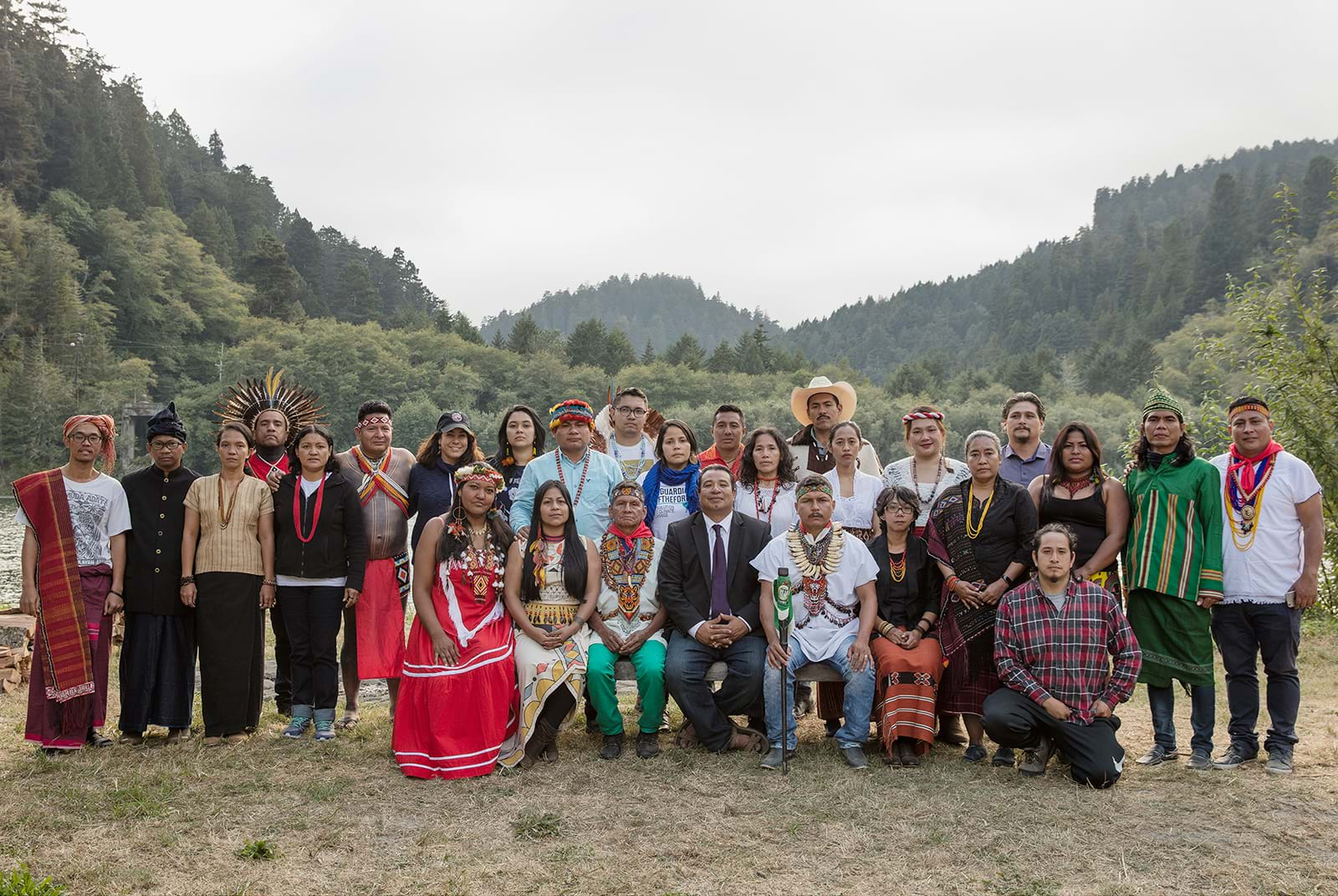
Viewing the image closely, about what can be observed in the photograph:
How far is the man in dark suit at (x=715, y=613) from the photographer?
5914 millimetres

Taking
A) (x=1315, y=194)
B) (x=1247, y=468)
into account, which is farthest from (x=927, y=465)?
(x=1315, y=194)

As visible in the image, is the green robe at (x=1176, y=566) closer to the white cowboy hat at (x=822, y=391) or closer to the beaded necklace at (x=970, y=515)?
the beaded necklace at (x=970, y=515)

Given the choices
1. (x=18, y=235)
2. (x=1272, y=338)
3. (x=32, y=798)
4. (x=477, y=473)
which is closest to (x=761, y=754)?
(x=477, y=473)

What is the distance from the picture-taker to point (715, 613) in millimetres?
6113

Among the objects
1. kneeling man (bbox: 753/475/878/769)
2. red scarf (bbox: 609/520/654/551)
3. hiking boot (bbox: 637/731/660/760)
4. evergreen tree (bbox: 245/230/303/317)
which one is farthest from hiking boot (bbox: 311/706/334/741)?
evergreen tree (bbox: 245/230/303/317)

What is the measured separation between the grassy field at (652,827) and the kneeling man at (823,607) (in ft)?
1.13

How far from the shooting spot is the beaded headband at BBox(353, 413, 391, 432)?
21.8ft

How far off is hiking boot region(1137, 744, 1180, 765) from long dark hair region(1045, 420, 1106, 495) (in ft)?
5.07

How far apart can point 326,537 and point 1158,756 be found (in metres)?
5.15

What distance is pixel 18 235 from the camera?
53.7m

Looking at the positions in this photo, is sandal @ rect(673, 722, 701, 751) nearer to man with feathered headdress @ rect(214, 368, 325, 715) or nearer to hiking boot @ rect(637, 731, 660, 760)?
hiking boot @ rect(637, 731, 660, 760)

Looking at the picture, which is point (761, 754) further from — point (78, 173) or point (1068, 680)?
point (78, 173)

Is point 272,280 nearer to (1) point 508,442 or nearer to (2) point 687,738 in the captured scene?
(1) point 508,442

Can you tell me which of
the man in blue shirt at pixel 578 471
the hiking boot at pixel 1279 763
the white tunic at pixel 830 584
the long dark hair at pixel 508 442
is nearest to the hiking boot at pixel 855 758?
the white tunic at pixel 830 584
